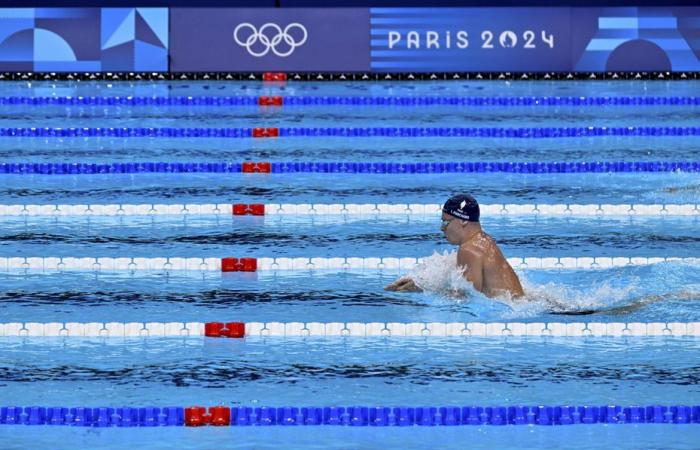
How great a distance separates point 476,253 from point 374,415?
5.17ft

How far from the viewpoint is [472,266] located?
639cm

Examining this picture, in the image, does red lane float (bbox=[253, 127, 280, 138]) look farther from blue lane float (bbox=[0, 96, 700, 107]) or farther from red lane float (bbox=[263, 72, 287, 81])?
red lane float (bbox=[263, 72, 287, 81])

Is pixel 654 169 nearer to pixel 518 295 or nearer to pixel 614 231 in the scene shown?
pixel 614 231

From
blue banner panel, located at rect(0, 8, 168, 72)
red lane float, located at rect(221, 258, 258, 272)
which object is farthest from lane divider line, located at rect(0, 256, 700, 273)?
blue banner panel, located at rect(0, 8, 168, 72)

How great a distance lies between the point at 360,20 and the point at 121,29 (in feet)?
7.97

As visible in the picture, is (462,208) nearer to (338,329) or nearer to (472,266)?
(472,266)

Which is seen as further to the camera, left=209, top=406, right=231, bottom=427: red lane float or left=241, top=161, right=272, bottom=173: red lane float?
left=241, top=161, right=272, bottom=173: red lane float

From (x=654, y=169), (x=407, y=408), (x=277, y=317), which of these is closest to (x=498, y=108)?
(x=654, y=169)

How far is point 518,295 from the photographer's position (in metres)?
6.42

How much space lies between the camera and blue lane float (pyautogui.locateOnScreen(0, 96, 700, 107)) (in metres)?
13.9

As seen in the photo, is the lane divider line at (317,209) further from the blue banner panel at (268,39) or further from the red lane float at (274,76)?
the red lane float at (274,76)

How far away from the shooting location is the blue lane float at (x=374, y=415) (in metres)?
4.88

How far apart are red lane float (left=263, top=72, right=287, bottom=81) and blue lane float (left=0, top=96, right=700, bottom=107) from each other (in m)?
1.64

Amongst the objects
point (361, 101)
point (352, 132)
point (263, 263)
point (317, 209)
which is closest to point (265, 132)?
point (352, 132)
